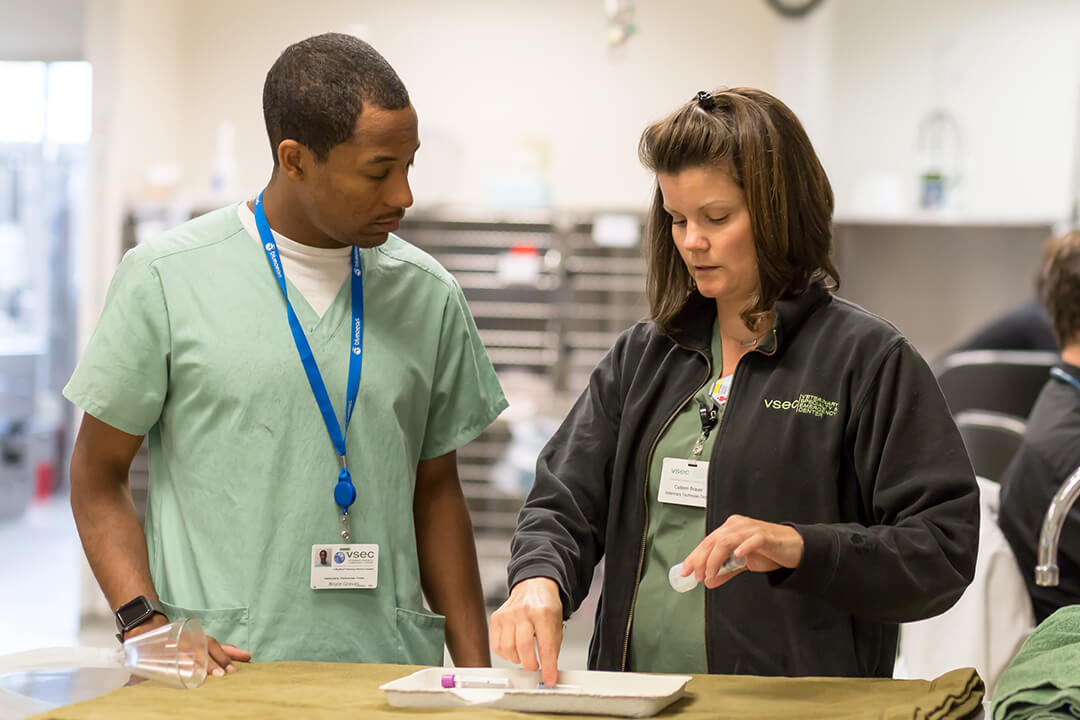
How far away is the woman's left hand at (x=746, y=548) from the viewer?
1.30 metres

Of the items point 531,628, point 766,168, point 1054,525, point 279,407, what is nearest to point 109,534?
point 279,407

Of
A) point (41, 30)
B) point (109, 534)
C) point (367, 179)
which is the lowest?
point (109, 534)

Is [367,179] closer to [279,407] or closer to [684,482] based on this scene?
[279,407]

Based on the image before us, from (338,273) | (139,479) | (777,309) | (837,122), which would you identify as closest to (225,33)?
(139,479)

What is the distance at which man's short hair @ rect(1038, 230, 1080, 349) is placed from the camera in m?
2.75

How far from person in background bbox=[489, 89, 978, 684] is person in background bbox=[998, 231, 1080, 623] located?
1.22 meters

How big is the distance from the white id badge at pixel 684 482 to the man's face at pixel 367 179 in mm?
518

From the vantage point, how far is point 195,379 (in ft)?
5.58

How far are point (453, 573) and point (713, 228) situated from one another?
2.35 feet

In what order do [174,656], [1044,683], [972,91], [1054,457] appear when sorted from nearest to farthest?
1. [1044,683]
2. [174,656]
3. [1054,457]
4. [972,91]

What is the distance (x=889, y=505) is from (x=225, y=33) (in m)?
5.77

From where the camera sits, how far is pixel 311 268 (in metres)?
1.80

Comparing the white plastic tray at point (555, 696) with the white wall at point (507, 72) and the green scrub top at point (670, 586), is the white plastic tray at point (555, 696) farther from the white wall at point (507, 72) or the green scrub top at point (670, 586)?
the white wall at point (507, 72)

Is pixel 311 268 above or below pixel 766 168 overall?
below
